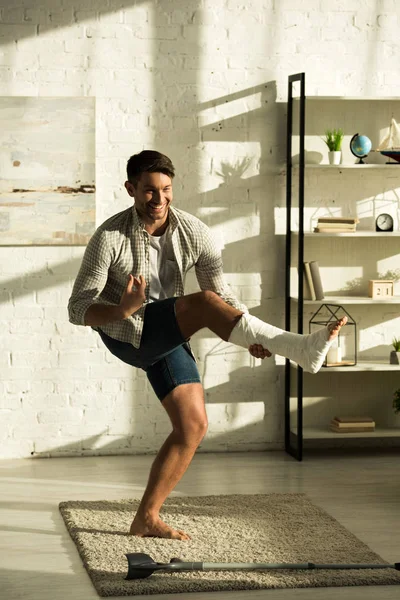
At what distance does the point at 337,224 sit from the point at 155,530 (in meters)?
2.23

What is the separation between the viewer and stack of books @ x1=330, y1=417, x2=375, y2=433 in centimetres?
539

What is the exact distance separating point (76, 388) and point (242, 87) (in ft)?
6.23

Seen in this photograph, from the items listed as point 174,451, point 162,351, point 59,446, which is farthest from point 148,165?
point 59,446

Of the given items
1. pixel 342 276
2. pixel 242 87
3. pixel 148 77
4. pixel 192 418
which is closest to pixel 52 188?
pixel 148 77

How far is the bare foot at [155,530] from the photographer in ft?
12.1

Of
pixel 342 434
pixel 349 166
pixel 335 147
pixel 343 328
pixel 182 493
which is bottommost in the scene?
pixel 182 493

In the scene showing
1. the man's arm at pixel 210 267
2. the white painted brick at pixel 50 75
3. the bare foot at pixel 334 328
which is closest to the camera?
the bare foot at pixel 334 328

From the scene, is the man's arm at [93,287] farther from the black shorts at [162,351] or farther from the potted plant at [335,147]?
the potted plant at [335,147]

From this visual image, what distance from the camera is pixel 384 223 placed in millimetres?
5488

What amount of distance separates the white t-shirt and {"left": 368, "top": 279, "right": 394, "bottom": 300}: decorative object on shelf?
202 cm

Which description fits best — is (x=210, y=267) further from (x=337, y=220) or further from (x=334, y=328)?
(x=337, y=220)

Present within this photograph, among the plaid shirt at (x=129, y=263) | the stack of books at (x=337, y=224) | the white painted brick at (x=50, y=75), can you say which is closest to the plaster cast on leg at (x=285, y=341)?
the plaid shirt at (x=129, y=263)

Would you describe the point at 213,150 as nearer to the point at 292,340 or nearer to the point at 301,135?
the point at 301,135

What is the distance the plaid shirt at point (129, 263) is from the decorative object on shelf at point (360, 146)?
186cm
